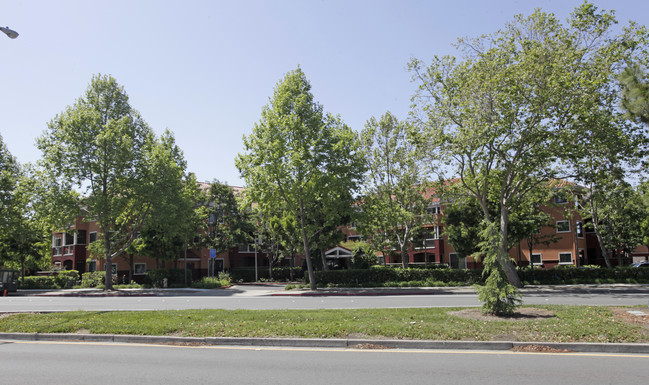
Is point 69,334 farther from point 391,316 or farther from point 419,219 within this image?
point 419,219

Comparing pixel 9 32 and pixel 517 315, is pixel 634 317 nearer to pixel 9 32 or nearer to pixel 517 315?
pixel 517 315

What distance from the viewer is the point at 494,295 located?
456 inches

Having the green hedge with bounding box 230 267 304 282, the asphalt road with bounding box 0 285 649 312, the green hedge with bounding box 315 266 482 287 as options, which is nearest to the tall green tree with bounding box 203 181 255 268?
the green hedge with bounding box 230 267 304 282

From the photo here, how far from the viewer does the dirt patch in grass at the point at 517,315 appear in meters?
11.3

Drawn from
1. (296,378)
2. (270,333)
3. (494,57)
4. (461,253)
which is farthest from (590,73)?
(296,378)

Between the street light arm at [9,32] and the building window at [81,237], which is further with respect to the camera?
the building window at [81,237]

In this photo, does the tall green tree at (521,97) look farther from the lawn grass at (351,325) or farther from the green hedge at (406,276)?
the lawn grass at (351,325)

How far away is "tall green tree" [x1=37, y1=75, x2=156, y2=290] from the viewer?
3203cm

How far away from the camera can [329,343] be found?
949 centimetres

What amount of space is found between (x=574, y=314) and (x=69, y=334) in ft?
41.0

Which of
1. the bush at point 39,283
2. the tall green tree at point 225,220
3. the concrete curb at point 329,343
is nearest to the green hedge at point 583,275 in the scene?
the concrete curb at point 329,343

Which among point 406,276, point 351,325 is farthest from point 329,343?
point 406,276

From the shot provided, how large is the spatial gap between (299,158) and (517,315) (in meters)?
17.5

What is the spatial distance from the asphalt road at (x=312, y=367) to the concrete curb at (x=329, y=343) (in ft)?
1.07
